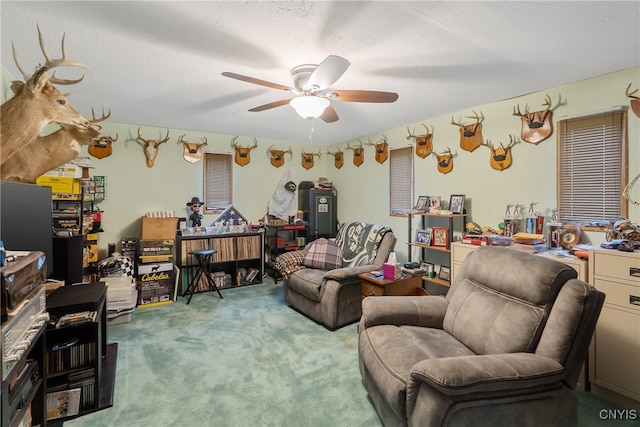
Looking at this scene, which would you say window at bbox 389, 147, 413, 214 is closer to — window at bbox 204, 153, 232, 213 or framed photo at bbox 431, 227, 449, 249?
framed photo at bbox 431, 227, 449, 249

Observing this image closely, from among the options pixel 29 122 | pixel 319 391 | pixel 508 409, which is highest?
pixel 29 122

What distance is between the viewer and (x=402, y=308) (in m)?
2.07

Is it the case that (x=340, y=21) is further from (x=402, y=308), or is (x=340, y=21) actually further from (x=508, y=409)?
(x=508, y=409)

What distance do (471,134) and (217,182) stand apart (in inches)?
144

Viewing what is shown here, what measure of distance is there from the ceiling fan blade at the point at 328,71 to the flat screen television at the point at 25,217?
5.99ft

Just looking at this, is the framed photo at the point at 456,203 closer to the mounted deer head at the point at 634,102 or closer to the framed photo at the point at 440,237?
the framed photo at the point at 440,237

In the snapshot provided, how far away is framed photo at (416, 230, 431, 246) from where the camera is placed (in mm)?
3627

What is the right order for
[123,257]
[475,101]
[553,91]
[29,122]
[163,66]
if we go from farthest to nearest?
[123,257] < [475,101] < [553,91] < [163,66] < [29,122]

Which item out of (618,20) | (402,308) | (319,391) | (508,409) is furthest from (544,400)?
(618,20)

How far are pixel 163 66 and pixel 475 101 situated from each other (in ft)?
9.74

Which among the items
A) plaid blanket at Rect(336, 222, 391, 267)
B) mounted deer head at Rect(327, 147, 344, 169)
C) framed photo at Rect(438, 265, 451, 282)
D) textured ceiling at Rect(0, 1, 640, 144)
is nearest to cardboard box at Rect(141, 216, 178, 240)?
textured ceiling at Rect(0, 1, 640, 144)

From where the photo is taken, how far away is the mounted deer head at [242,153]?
4.87 m

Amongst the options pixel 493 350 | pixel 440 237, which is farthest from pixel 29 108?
pixel 440 237

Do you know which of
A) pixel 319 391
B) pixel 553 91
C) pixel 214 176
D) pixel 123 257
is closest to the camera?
pixel 319 391
